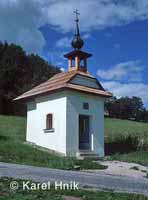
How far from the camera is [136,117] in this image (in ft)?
253

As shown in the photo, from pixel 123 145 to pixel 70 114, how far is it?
5.85 metres

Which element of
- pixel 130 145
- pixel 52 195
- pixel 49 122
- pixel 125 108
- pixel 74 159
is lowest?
→ pixel 52 195

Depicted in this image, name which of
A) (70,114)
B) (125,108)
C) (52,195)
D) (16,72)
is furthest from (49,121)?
(125,108)

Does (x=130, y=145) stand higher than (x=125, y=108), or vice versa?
(x=125, y=108)

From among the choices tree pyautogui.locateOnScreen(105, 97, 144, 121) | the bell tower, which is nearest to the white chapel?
the bell tower

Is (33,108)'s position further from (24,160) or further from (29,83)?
(29,83)

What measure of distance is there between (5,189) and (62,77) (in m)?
15.9

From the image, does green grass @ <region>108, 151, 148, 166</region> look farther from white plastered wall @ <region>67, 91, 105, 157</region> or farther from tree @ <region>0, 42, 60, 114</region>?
tree @ <region>0, 42, 60, 114</region>

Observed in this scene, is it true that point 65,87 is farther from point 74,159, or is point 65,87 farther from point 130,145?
point 130,145

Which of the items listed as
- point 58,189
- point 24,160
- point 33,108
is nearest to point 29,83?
point 33,108

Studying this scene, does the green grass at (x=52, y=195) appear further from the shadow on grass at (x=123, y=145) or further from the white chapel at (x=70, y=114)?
the shadow on grass at (x=123, y=145)

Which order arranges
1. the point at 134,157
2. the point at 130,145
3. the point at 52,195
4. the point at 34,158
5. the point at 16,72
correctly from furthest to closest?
1. the point at 16,72
2. the point at 130,145
3. the point at 134,157
4. the point at 34,158
5. the point at 52,195

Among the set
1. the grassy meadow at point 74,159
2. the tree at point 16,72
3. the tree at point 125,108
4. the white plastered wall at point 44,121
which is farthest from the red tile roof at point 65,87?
the tree at point 125,108

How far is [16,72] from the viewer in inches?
2073
